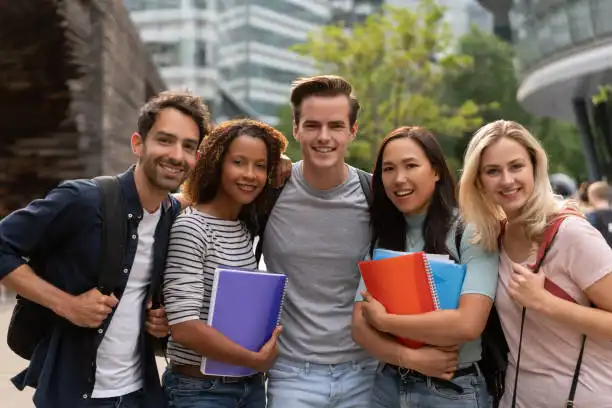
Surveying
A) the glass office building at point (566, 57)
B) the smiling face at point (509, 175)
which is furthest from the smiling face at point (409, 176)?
the glass office building at point (566, 57)

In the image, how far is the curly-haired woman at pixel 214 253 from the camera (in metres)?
2.64

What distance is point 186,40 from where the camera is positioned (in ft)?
153

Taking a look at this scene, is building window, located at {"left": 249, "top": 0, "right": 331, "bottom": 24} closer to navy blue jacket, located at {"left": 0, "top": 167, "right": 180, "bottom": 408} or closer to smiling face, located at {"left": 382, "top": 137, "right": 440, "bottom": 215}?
smiling face, located at {"left": 382, "top": 137, "right": 440, "bottom": 215}

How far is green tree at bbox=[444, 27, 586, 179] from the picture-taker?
117 feet

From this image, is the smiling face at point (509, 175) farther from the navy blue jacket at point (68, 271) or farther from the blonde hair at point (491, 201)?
the navy blue jacket at point (68, 271)

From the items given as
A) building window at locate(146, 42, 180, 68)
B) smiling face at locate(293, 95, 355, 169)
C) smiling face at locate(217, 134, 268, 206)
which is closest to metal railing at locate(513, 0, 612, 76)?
smiling face at locate(293, 95, 355, 169)

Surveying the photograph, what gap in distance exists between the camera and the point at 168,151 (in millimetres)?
2832

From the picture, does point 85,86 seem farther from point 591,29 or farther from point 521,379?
point 591,29

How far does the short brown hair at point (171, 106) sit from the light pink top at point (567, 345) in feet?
5.17

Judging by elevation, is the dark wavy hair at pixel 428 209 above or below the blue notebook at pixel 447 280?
above

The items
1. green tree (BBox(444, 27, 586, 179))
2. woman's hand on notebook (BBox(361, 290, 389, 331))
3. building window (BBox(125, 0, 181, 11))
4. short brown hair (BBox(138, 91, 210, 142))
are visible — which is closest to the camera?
woman's hand on notebook (BBox(361, 290, 389, 331))

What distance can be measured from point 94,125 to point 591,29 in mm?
16578

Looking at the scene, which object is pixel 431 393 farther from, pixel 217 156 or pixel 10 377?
pixel 10 377

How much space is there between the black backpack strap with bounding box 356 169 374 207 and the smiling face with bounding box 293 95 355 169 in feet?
0.65
